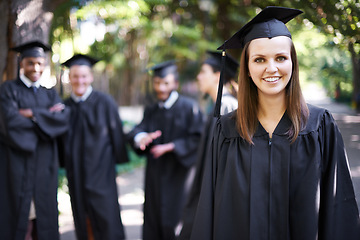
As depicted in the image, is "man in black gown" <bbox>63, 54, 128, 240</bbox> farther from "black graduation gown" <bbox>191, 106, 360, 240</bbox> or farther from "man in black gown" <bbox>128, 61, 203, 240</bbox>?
"black graduation gown" <bbox>191, 106, 360, 240</bbox>

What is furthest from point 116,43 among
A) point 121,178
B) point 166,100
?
point 166,100

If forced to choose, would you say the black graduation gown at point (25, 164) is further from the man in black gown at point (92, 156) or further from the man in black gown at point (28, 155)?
the man in black gown at point (92, 156)

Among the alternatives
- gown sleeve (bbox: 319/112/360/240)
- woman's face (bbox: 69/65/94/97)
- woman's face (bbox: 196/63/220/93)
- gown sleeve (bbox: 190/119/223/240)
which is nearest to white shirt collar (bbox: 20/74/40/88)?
woman's face (bbox: 69/65/94/97)

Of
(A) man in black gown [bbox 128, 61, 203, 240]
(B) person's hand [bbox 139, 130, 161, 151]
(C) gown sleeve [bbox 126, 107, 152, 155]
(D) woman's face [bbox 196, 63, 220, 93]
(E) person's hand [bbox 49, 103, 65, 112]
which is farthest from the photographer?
(C) gown sleeve [bbox 126, 107, 152, 155]

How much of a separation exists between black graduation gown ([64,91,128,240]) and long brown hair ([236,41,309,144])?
2434 mm

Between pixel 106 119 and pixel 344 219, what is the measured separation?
2.99 m

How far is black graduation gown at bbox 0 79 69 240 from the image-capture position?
326 cm

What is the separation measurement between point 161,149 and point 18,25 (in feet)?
7.14

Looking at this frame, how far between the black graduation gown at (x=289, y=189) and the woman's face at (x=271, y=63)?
205mm

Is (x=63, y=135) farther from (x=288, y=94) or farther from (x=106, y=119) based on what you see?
(x=288, y=94)

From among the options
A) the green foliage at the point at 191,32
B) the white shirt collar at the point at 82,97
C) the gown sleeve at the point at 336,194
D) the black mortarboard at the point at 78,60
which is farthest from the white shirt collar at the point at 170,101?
the gown sleeve at the point at 336,194

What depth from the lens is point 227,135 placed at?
2.02m

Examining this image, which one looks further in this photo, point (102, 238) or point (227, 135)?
point (102, 238)

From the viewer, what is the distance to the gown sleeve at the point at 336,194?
179 cm
